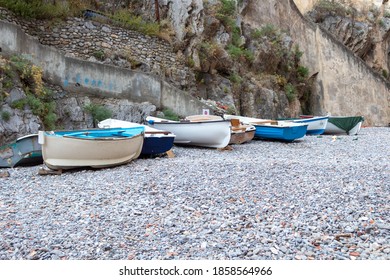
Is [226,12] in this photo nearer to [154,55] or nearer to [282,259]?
[154,55]

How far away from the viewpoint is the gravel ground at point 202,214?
2.92m

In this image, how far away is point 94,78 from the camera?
35.8 feet

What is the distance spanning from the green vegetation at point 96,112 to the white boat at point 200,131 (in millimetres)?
1575

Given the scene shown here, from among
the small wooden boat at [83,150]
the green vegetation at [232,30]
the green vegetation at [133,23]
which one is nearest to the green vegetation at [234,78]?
the green vegetation at [232,30]

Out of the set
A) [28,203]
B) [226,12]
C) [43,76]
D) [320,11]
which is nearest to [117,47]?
[43,76]

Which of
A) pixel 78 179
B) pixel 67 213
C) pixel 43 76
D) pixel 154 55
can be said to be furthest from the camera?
pixel 154 55

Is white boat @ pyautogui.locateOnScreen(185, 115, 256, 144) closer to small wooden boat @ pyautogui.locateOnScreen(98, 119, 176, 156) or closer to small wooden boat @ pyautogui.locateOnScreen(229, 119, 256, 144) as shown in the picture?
small wooden boat @ pyautogui.locateOnScreen(229, 119, 256, 144)

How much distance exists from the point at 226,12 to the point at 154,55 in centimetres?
609

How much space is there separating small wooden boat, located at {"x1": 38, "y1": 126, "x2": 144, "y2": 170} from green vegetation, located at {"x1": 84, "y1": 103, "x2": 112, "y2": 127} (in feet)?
11.8

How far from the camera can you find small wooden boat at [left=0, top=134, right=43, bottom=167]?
750cm

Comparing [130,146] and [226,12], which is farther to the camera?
[226,12]

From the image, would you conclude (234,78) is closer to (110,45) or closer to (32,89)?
(110,45)

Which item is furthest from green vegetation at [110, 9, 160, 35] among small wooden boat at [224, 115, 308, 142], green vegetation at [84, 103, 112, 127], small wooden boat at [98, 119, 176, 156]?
small wooden boat at [98, 119, 176, 156]

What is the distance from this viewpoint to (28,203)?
450 centimetres
